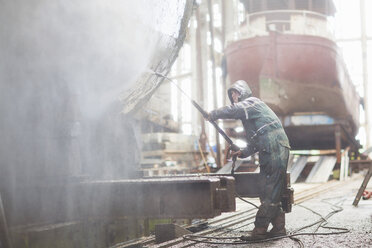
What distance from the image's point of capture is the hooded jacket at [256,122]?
335cm

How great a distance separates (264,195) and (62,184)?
5.20 feet

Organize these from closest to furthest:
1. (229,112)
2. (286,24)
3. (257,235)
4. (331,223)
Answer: (257,235), (229,112), (331,223), (286,24)

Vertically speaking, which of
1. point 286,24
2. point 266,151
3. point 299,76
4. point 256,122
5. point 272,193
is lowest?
point 272,193

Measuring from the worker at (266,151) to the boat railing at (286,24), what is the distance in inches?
318

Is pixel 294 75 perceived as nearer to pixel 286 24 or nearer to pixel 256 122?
pixel 286 24

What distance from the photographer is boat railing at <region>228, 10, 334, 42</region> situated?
37.1 feet

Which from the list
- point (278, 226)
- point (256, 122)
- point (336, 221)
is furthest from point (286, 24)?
point (278, 226)

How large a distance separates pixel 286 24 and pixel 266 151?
10.1 m

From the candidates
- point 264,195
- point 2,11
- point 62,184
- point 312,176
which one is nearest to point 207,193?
point 264,195

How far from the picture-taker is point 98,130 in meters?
3.61

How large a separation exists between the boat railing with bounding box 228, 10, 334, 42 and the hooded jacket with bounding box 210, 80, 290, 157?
Result: 8.05m

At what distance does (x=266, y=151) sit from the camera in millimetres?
3342

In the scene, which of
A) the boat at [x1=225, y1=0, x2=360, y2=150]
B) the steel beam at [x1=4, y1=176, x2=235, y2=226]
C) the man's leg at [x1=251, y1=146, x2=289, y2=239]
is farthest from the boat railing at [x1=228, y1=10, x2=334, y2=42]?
the steel beam at [x1=4, y1=176, x2=235, y2=226]

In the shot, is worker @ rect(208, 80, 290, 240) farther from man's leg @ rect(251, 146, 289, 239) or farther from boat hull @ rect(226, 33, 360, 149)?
boat hull @ rect(226, 33, 360, 149)
